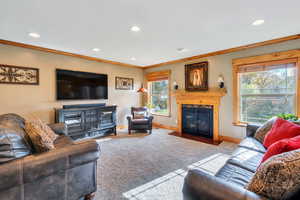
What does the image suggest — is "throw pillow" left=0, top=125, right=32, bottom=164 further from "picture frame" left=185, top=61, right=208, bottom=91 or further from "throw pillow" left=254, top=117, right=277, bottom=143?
"picture frame" left=185, top=61, right=208, bottom=91

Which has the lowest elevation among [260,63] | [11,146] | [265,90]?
[11,146]

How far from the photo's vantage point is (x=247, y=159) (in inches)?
68.3

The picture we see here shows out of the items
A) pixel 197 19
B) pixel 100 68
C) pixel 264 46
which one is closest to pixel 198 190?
pixel 197 19

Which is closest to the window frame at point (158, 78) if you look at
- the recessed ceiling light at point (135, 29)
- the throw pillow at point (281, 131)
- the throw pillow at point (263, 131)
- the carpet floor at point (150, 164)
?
the carpet floor at point (150, 164)

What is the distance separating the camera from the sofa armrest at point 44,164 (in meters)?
1.15

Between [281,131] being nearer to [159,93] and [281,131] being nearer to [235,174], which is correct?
[235,174]

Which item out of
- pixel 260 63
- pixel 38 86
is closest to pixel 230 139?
pixel 260 63

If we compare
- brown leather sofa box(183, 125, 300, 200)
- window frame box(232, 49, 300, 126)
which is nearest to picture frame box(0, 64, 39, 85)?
brown leather sofa box(183, 125, 300, 200)

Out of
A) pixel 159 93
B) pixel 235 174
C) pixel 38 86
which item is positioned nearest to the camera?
pixel 235 174

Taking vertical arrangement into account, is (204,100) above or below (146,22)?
below

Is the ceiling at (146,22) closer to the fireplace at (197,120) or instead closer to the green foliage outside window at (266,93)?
the green foliage outside window at (266,93)

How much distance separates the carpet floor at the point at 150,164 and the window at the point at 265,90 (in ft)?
3.22

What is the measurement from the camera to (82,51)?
386 cm

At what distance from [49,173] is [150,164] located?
5.33 feet
